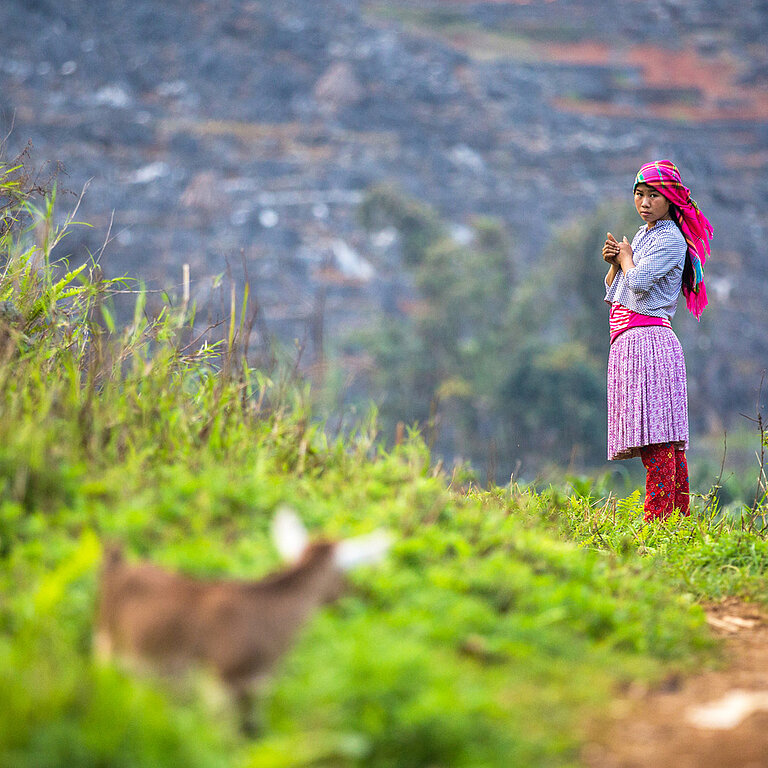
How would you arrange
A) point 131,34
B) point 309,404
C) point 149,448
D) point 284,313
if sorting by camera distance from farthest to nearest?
point 131,34 < point 284,313 < point 309,404 < point 149,448

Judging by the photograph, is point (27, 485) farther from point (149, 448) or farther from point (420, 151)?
point (420, 151)

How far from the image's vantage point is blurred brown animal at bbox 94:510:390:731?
1.97 metres

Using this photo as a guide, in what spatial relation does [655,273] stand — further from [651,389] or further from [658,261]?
[651,389]

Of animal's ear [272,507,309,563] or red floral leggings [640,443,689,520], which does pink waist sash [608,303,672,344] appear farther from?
animal's ear [272,507,309,563]

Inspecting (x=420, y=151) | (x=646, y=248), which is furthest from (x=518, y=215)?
(x=646, y=248)

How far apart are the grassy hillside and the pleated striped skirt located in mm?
528

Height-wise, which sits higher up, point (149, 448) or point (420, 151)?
point (420, 151)

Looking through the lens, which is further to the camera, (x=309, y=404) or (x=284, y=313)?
(x=284, y=313)

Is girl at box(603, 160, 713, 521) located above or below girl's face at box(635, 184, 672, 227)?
below

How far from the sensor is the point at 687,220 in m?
5.00

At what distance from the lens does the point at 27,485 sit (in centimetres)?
293

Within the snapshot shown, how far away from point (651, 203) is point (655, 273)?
42cm

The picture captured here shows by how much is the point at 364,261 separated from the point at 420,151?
731 centimetres

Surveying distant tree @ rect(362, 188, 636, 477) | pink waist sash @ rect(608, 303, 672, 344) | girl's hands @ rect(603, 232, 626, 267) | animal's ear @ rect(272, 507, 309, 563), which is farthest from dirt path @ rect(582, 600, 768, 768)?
distant tree @ rect(362, 188, 636, 477)
